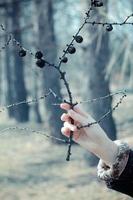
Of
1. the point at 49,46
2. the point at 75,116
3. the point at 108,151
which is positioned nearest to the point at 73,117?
the point at 75,116

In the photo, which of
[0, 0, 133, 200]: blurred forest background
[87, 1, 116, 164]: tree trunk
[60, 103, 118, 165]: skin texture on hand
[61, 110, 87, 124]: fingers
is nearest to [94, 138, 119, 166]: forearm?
[60, 103, 118, 165]: skin texture on hand

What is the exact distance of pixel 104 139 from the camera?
89.8 inches

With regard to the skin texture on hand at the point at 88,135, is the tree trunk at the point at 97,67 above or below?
above

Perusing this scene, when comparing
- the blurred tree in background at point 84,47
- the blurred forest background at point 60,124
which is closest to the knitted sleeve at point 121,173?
the blurred forest background at point 60,124

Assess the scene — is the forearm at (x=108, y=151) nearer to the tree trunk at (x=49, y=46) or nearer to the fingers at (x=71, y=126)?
the fingers at (x=71, y=126)

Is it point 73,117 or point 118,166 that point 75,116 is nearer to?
point 73,117

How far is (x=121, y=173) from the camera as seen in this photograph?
2473mm

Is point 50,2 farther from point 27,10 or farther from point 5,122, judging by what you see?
point 5,122

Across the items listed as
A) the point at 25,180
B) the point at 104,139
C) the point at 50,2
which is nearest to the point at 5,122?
the point at 50,2

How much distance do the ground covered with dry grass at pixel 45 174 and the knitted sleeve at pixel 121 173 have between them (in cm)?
553

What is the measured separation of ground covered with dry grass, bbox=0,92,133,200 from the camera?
9.78 meters

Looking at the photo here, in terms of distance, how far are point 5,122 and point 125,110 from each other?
19.3ft

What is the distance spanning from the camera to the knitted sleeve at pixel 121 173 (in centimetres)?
244

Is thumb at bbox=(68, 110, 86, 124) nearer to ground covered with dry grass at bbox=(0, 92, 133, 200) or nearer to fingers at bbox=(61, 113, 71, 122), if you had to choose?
fingers at bbox=(61, 113, 71, 122)
